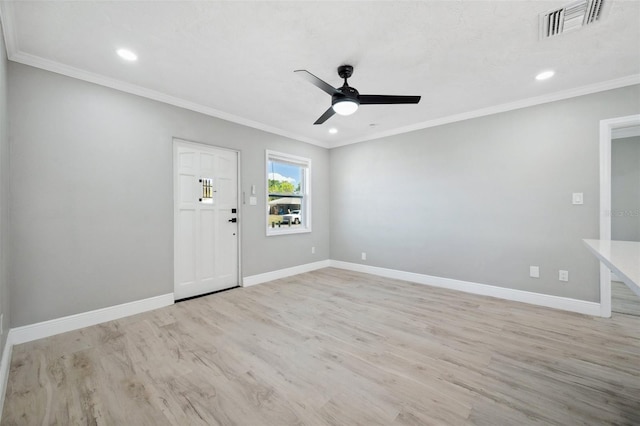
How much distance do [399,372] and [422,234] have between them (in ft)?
9.09

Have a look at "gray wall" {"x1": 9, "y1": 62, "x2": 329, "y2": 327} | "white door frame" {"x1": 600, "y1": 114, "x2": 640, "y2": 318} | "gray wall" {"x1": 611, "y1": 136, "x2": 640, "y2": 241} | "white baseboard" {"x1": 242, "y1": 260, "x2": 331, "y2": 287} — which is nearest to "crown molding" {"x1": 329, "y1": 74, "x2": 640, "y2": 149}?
"white door frame" {"x1": 600, "y1": 114, "x2": 640, "y2": 318}

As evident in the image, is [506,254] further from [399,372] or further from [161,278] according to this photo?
[161,278]

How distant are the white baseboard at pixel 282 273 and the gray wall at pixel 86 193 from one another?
3.83ft

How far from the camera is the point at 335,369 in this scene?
200 centimetres

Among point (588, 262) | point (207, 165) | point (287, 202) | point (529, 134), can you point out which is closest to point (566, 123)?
point (529, 134)

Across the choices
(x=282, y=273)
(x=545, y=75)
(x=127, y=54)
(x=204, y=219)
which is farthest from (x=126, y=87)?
(x=545, y=75)

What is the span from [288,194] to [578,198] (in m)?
4.23

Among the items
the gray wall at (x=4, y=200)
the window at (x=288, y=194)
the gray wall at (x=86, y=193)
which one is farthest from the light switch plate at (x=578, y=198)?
the gray wall at (x=4, y=200)

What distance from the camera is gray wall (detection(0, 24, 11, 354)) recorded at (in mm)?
1966

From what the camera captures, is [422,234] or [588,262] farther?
[422,234]

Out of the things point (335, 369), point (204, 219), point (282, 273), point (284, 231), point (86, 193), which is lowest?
point (335, 369)

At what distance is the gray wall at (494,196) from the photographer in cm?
309

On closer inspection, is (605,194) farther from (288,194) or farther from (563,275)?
(288,194)

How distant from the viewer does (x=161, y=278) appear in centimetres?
325
